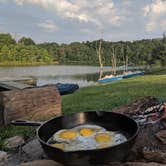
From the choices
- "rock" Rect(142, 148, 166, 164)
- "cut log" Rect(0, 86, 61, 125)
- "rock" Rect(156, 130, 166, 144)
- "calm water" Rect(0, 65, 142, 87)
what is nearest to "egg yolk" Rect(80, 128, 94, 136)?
"rock" Rect(142, 148, 166, 164)

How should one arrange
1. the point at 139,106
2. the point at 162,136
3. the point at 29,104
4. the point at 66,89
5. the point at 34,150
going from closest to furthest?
the point at 162,136 → the point at 34,150 → the point at 139,106 → the point at 29,104 → the point at 66,89

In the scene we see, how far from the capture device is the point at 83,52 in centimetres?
6800

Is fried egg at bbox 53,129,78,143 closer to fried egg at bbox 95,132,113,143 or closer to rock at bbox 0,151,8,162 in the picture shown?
fried egg at bbox 95,132,113,143

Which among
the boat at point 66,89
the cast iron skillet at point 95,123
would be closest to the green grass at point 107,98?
the cast iron skillet at point 95,123

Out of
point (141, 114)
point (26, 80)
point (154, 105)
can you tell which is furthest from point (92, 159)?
point (26, 80)

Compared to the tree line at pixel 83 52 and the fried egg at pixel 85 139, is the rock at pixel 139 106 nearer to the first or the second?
the fried egg at pixel 85 139

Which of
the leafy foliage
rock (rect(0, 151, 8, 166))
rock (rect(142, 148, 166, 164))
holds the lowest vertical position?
rock (rect(0, 151, 8, 166))

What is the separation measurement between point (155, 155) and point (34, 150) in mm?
1259

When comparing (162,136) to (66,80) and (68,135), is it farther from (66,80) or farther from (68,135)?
(66,80)

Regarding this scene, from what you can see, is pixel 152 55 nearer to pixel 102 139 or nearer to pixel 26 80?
pixel 26 80

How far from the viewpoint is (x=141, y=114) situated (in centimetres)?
287

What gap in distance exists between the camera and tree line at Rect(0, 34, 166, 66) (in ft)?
141

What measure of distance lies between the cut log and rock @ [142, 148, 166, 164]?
2.33 m

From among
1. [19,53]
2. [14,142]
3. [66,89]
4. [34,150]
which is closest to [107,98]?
[14,142]
